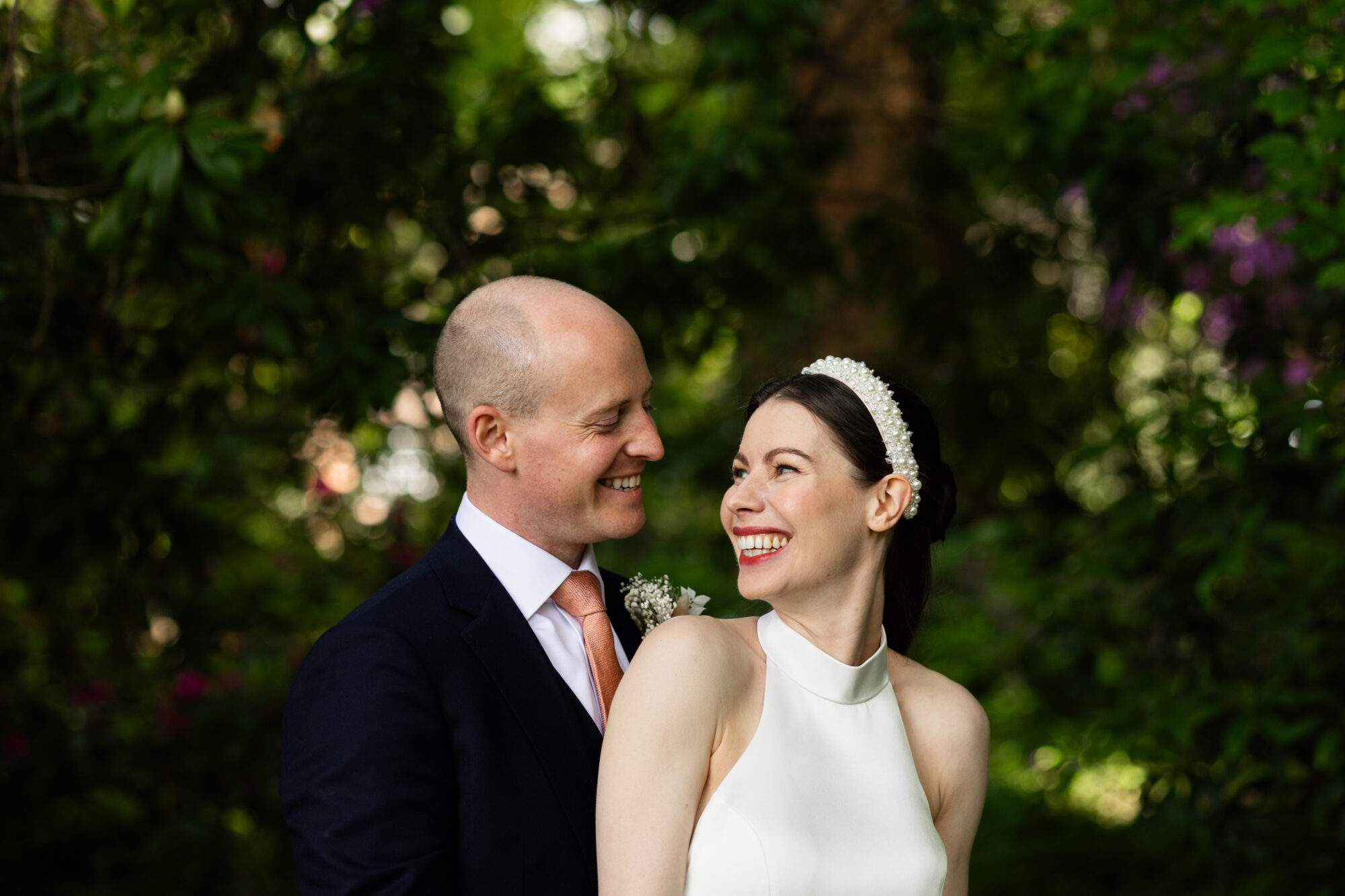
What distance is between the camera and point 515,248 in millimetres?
4324

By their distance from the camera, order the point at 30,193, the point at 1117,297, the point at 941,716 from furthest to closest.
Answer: the point at 1117,297 < the point at 30,193 < the point at 941,716

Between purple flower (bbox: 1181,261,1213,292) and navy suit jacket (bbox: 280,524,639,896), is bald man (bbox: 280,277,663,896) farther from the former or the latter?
purple flower (bbox: 1181,261,1213,292)

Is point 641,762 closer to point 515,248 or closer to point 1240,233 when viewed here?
point 515,248

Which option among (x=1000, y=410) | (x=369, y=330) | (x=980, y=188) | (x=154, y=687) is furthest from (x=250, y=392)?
(x=980, y=188)

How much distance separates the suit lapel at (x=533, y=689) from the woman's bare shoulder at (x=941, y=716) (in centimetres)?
67

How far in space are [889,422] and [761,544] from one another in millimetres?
360

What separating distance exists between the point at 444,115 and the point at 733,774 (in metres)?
3.00

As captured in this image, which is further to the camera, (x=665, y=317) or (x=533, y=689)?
(x=665, y=317)

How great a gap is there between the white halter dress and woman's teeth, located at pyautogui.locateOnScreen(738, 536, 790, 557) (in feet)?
0.60

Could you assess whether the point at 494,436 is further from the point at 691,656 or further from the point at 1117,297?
the point at 1117,297

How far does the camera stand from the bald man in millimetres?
1914

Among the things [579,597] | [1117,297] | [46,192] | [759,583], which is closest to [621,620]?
[579,597]

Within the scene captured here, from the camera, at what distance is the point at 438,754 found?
1991mm

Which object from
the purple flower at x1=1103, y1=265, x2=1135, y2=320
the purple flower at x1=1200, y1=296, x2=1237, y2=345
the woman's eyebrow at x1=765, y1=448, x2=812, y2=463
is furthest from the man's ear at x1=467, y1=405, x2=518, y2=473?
the purple flower at x1=1103, y1=265, x2=1135, y2=320
